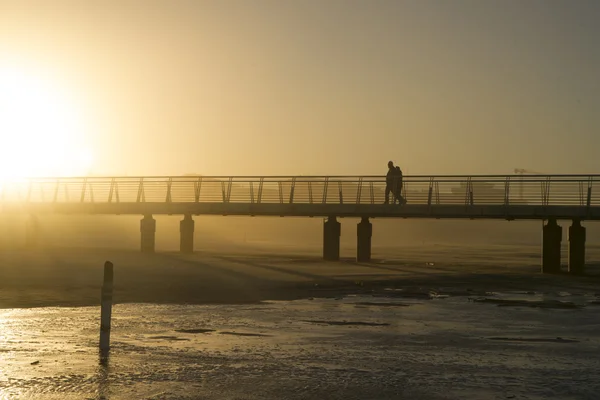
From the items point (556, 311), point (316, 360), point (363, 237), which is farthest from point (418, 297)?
point (363, 237)

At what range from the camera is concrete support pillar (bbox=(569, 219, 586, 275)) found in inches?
1329

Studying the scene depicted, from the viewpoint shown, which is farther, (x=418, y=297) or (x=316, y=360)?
(x=418, y=297)

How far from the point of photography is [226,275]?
28.2 meters

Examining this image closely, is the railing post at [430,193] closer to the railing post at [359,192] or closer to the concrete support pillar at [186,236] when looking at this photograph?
the railing post at [359,192]

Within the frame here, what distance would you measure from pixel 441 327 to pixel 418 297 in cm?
630

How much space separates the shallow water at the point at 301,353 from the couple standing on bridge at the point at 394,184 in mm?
18731

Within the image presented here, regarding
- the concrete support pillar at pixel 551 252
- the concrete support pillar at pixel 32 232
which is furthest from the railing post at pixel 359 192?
the concrete support pillar at pixel 32 232

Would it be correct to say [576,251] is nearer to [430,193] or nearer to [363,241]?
[430,193]

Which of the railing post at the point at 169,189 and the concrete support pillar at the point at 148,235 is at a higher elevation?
the railing post at the point at 169,189

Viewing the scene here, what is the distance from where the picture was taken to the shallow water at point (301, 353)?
377 inches

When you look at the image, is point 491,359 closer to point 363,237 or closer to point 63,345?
point 63,345

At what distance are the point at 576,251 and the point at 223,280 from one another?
15369 millimetres

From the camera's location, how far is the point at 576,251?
34.0 metres

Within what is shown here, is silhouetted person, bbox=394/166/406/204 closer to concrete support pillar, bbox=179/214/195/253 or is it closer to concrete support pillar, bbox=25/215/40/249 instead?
concrete support pillar, bbox=179/214/195/253
